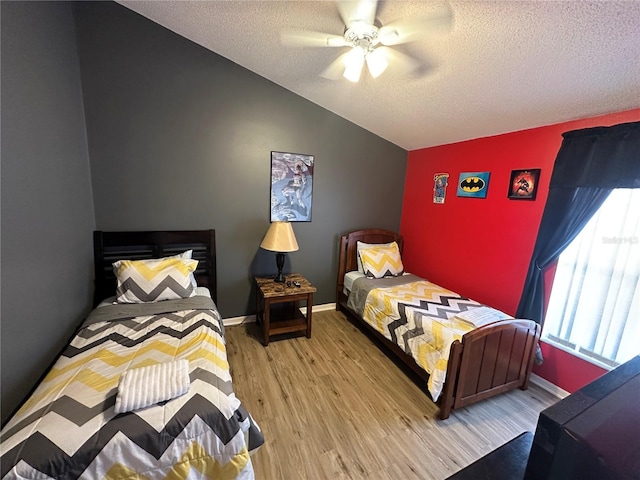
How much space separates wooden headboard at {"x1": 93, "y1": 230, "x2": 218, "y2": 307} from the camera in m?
2.30

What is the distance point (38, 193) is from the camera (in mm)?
1477

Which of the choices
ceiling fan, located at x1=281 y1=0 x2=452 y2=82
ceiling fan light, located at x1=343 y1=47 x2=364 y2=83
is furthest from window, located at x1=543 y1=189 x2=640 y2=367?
ceiling fan light, located at x1=343 y1=47 x2=364 y2=83

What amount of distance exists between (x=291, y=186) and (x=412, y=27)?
1.81 metres

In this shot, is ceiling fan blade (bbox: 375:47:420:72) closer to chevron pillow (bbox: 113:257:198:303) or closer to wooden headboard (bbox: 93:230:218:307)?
wooden headboard (bbox: 93:230:218:307)

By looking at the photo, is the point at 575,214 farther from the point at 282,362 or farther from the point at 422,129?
the point at 282,362

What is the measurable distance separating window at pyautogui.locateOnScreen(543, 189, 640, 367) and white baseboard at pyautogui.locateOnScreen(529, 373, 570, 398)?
34cm

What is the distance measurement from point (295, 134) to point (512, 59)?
1.91 m

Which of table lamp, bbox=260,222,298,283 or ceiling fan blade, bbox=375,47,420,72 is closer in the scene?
ceiling fan blade, bbox=375,47,420,72

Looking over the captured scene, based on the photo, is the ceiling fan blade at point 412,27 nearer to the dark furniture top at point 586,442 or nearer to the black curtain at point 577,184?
the black curtain at point 577,184

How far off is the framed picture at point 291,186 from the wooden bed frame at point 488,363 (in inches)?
70.3

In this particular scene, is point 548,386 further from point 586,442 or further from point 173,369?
point 173,369

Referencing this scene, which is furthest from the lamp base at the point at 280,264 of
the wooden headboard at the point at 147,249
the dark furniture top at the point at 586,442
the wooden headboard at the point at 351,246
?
the dark furniture top at the point at 586,442

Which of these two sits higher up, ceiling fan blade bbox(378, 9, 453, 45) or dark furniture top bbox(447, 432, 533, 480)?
ceiling fan blade bbox(378, 9, 453, 45)

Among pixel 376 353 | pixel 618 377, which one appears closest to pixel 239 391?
pixel 376 353
